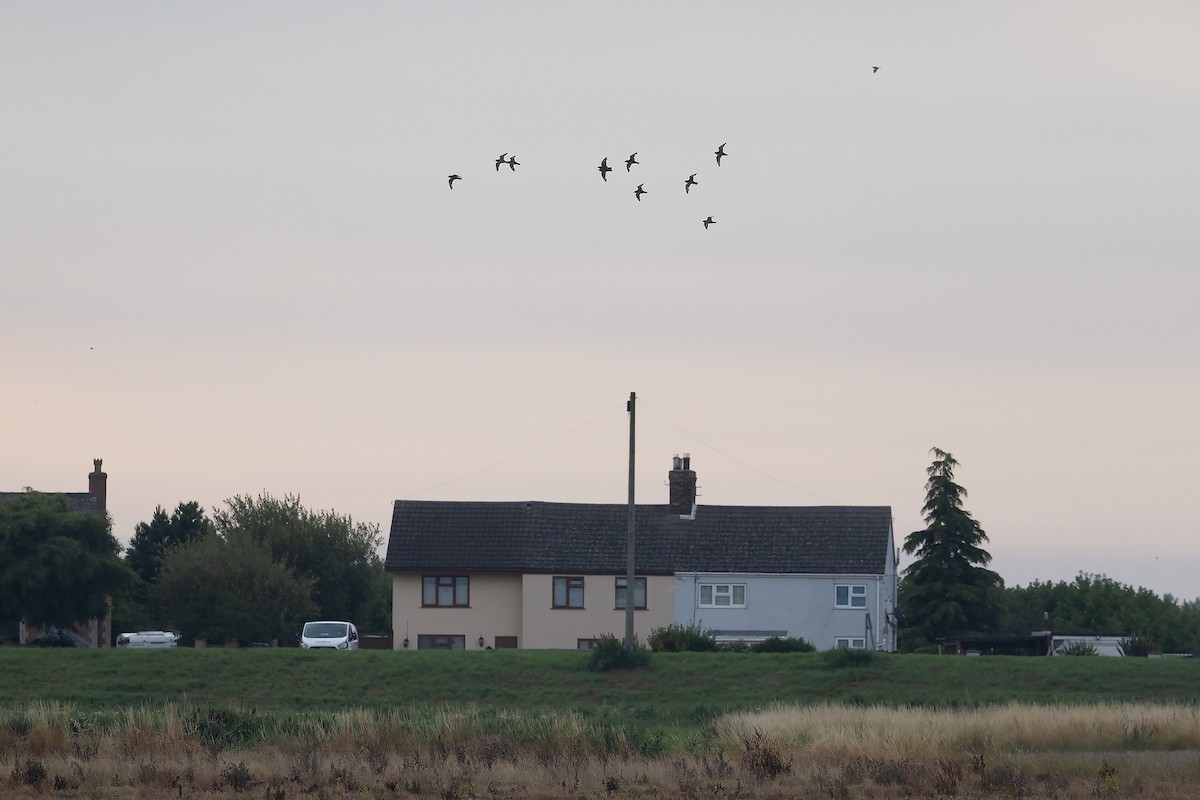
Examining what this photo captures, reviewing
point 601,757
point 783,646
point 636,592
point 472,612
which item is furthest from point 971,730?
point 472,612

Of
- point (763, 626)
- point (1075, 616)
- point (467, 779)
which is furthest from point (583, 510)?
point (467, 779)

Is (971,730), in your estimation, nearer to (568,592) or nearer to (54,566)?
(54,566)

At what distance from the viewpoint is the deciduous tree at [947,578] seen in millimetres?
74812

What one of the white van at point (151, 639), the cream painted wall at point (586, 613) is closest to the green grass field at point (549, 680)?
the cream painted wall at point (586, 613)

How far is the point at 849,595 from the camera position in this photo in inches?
2692

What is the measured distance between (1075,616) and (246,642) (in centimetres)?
4352

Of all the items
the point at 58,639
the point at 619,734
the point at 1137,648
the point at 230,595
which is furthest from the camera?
the point at 230,595

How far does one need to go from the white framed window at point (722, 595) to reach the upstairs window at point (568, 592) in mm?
5072

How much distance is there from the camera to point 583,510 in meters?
73.0

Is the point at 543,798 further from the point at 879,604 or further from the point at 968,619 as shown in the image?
the point at 968,619

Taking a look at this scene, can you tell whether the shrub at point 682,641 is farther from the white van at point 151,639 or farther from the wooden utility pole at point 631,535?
the white van at point 151,639

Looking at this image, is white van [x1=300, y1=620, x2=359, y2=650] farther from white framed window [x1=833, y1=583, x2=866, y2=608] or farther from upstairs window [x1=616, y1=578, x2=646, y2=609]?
white framed window [x1=833, y1=583, x2=866, y2=608]

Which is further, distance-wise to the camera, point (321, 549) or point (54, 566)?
point (321, 549)

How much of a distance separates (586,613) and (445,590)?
6.08 meters
